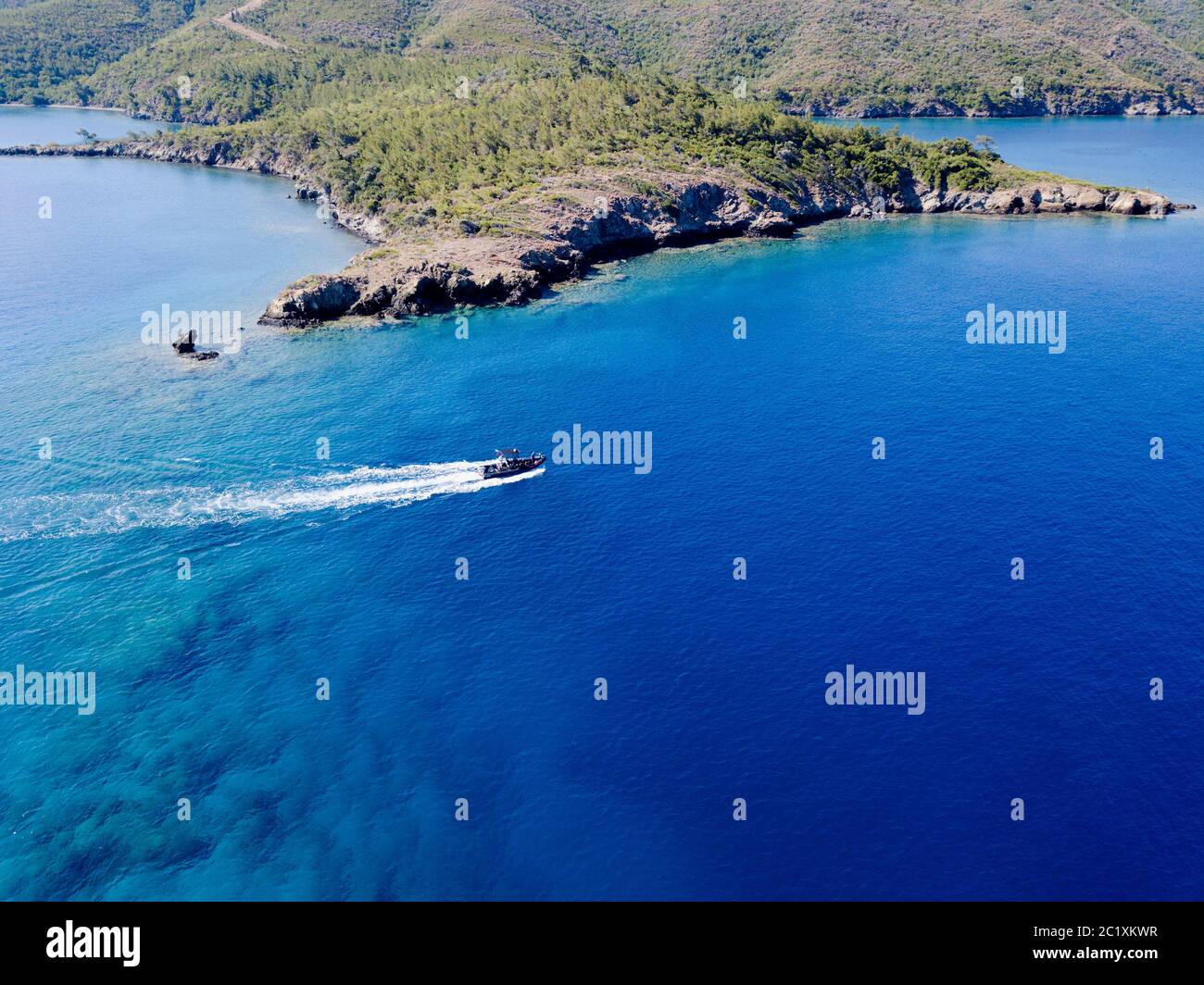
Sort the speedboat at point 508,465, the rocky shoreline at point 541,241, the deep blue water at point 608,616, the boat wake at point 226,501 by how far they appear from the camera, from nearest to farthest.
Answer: the deep blue water at point 608,616 → the boat wake at point 226,501 → the speedboat at point 508,465 → the rocky shoreline at point 541,241

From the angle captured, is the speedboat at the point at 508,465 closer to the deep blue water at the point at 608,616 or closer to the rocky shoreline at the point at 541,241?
the deep blue water at the point at 608,616

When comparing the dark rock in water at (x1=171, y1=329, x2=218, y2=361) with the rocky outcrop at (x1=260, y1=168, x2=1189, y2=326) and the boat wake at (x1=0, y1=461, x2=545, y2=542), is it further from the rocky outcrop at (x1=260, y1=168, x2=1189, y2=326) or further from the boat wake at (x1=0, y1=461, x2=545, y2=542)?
the boat wake at (x1=0, y1=461, x2=545, y2=542)

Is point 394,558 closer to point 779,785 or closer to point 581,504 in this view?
point 581,504

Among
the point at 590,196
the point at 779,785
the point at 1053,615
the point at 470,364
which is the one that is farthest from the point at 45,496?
the point at 590,196
